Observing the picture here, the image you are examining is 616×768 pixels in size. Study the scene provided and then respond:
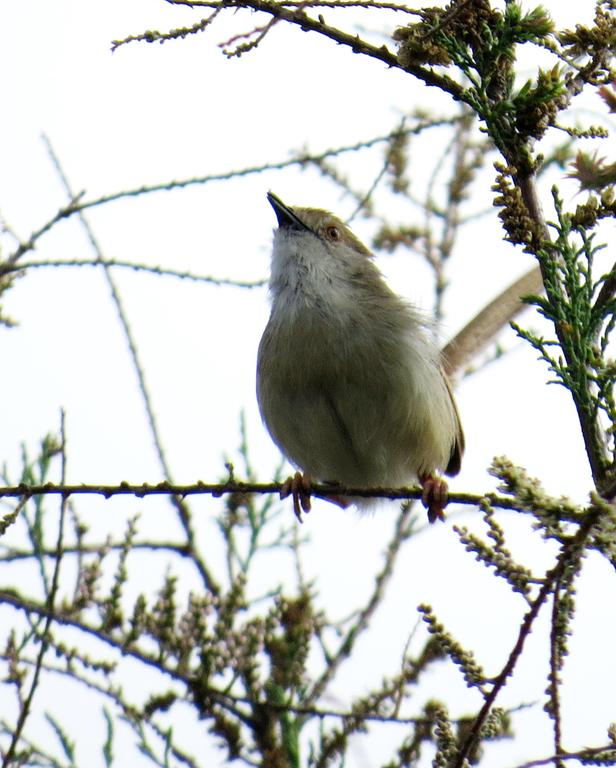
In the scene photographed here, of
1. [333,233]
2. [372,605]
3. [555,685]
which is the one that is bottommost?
[555,685]

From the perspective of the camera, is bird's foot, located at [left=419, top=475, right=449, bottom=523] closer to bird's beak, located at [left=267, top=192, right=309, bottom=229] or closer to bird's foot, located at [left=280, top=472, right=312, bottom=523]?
bird's foot, located at [left=280, top=472, right=312, bottom=523]

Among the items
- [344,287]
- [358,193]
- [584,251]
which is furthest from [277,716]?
[358,193]

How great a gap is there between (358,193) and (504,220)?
13.8ft

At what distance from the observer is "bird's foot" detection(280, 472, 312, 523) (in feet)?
14.8

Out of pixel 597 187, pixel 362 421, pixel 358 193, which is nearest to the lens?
pixel 597 187

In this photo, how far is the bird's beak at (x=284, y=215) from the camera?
519cm

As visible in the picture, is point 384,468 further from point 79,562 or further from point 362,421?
point 79,562

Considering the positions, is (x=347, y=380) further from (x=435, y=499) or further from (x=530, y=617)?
(x=530, y=617)

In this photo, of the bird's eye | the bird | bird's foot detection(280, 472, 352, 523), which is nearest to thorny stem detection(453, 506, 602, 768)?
the bird

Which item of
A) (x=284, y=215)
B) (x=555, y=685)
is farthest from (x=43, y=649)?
(x=284, y=215)

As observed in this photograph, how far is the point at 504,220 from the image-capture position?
2277 mm

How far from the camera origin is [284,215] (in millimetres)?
5223

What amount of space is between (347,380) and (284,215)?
3.89ft

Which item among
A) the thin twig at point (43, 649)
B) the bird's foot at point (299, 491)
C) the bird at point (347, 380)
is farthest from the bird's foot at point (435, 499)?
the thin twig at point (43, 649)
